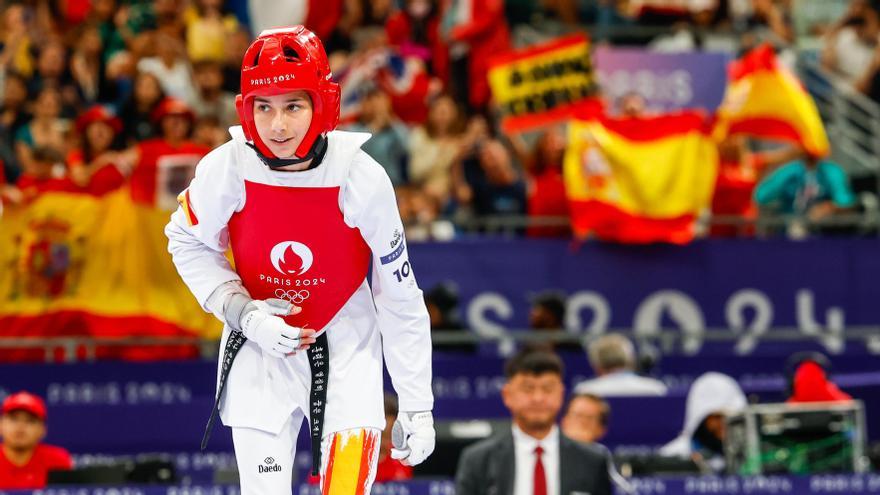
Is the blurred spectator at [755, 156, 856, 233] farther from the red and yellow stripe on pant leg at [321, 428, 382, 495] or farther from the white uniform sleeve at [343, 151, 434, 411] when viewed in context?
the red and yellow stripe on pant leg at [321, 428, 382, 495]

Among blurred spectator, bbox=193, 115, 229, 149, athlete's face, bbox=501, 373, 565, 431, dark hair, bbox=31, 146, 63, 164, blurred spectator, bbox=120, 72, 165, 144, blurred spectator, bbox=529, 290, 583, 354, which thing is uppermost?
blurred spectator, bbox=120, 72, 165, 144

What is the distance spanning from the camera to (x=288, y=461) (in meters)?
5.85

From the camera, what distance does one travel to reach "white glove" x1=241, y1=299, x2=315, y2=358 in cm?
569

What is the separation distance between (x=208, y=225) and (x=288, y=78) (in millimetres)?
642

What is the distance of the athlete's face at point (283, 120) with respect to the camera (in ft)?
18.6

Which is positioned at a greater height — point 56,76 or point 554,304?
point 56,76

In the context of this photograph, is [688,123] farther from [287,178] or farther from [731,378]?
Answer: [287,178]

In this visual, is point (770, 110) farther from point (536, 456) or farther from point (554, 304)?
point (536, 456)

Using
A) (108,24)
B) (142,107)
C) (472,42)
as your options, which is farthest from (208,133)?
(472,42)

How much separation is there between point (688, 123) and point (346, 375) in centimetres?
797

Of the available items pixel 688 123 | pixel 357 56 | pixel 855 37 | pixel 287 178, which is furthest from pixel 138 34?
pixel 287 178

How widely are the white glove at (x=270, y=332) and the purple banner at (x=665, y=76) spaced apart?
9.95 meters

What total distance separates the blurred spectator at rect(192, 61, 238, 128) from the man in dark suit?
555 centimetres

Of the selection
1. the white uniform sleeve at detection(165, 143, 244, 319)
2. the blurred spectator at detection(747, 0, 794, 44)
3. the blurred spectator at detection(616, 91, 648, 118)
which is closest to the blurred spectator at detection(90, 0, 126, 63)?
the blurred spectator at detection(616, 91, 648, 118)
